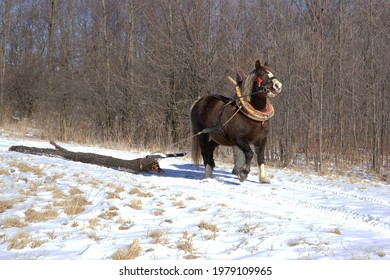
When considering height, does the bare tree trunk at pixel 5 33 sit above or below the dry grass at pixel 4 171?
above

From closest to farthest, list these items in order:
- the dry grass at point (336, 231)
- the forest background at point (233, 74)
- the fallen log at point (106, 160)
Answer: the dry grass at point (336, 231) < the fallen log at point (106, 160) < the forest background at point (233, 74)

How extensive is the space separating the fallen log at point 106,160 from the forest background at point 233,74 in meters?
3.93

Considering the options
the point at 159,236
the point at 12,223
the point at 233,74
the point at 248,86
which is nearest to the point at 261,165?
the point at 248,86

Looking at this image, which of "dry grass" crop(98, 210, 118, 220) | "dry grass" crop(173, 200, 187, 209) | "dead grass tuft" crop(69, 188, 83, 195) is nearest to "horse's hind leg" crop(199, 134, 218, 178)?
"dry grass" crop(173, 200, 187, 209)

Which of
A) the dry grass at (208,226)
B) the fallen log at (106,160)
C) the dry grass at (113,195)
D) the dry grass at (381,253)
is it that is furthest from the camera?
the fallen log at (106,160)

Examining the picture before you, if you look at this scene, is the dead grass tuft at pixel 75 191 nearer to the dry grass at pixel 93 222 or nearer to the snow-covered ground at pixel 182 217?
the snow-covered ground at pixel 182 217

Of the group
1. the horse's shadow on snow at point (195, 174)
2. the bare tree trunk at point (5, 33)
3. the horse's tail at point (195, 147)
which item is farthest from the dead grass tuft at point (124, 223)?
the bare tree trunk at point (5, 33)

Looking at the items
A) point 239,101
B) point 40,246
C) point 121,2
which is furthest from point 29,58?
point 40,246

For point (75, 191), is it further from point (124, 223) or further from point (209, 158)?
point (209, 158)

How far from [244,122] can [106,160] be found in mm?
3129

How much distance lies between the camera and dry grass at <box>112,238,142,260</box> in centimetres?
305

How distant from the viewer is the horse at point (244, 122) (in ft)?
20.9

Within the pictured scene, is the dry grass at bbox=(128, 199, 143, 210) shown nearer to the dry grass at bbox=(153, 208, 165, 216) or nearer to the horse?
the dry grass at bbox=(153, 208, 165, 216)

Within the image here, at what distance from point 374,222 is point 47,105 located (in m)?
18.4
